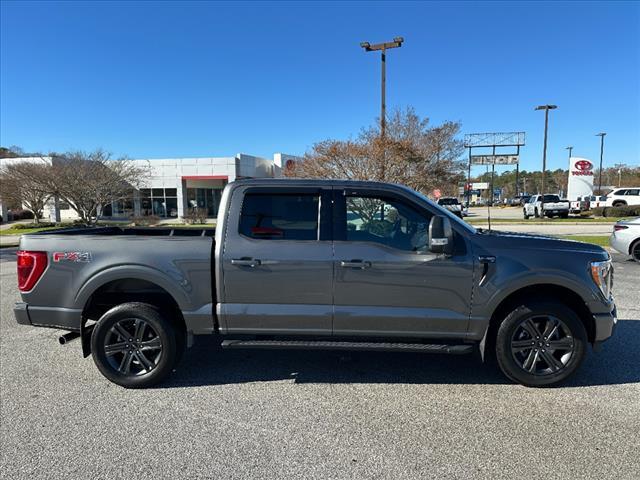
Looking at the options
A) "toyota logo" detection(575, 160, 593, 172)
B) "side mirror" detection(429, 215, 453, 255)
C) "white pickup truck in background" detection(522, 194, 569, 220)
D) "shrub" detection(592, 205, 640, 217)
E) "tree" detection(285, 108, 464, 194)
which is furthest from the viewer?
"toyota logo" detection(575, 160, 593, 172)

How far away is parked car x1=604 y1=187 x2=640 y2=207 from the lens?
33.5 meters

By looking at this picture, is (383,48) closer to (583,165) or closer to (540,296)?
(540,296)

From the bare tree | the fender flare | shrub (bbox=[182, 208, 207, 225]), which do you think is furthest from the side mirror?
shrub (bbox=[182, 208, 207, 225])

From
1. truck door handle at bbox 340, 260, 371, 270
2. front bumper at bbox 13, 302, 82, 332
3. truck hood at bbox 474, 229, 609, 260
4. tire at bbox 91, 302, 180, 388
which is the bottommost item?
tire at bbox 91, 302, 180, 388

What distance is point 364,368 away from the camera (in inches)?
161

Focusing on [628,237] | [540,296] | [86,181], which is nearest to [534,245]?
[540,296]

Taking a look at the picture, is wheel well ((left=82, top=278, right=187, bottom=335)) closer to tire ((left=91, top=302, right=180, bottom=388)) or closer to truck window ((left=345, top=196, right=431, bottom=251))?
tire ((left=91, top=302, right=180, bottom=388))

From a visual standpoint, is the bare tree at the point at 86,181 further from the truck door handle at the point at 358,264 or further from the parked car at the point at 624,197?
the parked car at the point at 624,197

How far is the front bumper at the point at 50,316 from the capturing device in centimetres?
371

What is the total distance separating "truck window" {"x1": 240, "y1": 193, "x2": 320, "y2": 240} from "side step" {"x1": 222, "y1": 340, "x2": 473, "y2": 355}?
0.96 metres

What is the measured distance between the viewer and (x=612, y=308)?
11.9 feet

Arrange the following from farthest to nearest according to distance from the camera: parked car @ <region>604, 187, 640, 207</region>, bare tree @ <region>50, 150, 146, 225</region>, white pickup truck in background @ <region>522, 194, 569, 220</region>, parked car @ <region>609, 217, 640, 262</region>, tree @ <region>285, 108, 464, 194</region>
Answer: parked car @ <region>604, 187, 640, 207</region> < white pickup truck in background @ <region>522, 194, 569, 220</region> < bare tree @ <region>50, 150, 146, 225</region> < tree @ <region>285, 108, 464, 194</region> < parked car @ <region>609, 217, 640, 262</region>

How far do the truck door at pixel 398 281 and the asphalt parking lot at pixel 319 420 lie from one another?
Answer: 613 mm

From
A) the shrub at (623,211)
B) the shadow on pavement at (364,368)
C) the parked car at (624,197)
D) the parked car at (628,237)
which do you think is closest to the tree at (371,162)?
the parked car at (628,237)
